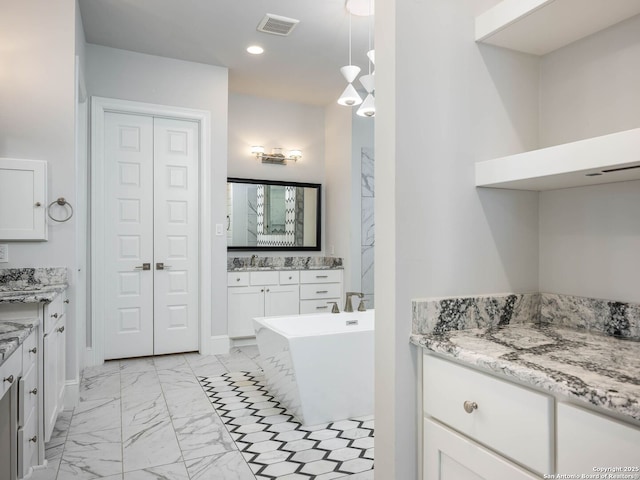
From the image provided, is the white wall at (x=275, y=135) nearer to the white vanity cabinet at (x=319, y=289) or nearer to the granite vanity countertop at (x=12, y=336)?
the white vanity cabinet at (x=319, y=289)

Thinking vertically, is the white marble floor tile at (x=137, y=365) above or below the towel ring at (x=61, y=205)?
below

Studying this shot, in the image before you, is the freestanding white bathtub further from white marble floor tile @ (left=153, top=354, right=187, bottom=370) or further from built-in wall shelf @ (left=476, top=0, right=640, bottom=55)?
built-in wall shelf @ (left=476, top=0, right=640, bottom=55)

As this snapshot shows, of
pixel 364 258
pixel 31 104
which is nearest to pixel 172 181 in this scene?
pixel 31 104

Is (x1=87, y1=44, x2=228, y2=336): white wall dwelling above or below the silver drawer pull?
above

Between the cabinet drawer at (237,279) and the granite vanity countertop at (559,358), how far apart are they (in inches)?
138

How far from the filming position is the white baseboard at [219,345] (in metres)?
4.32

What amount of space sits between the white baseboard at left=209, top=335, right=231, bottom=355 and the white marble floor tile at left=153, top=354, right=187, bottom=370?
302mm

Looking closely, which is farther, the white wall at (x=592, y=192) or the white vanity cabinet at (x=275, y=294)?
the white vanity cabinet at (x=275, y=294)

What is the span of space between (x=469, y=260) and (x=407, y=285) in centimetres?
26

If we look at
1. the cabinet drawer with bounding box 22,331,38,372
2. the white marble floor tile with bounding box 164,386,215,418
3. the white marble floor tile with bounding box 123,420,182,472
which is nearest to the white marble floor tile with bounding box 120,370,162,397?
the white marble floor tile with bounding box 164,386,215,418

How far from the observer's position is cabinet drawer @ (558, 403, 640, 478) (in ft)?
2.64

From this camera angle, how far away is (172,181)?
4266mm

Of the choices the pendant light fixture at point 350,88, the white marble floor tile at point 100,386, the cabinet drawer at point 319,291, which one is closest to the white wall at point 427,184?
the pendant light fixture at point 350,88

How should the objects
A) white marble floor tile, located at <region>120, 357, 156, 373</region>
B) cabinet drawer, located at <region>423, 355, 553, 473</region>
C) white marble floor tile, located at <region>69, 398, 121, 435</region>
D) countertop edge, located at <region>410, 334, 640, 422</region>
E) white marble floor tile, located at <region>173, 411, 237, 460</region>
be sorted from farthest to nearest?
1. white marble floor tile, located at <region>120, 357, 156, 373</region>
2. white marble floor tile, located at <region>69, 398, 121, 435</region>
3. white marble floor tile, located at <region>173, 411, 237, 460</region>
4. cabinet drawer, located at <region>423, 355, 553, 473</region>
5. countertop edge, located at <region>410, 334, 640, 422</region>
